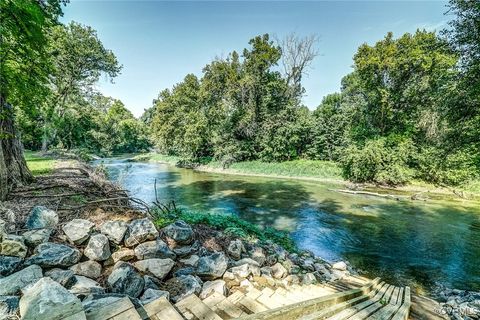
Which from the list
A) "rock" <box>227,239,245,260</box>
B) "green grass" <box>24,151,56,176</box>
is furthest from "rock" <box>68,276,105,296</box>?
"green grass" <box>24,151,56,176</box>

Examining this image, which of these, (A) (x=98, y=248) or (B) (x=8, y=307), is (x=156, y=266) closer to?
(A) (x=98, y=248)

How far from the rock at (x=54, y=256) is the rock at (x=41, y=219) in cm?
57

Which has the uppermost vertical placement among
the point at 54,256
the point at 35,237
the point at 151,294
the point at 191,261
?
the point at 35,237

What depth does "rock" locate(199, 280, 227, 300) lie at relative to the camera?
10.2 feet

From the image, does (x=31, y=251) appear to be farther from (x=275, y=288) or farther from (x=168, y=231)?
(x=275, y=288)

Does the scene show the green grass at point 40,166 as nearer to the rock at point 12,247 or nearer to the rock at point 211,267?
the rock at point 12,247

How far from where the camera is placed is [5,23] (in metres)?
4.66

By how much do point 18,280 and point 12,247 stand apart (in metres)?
0.75

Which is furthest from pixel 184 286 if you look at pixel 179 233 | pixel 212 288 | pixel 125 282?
pixel 179 233

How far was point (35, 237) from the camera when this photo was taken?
3.03 metres

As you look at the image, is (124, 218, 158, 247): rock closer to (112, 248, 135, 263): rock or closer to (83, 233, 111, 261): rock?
(112, 248, 135, 263): rock

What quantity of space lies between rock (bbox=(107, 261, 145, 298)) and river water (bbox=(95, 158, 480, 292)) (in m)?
6.36

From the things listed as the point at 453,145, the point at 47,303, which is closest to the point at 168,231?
the point at 47,303

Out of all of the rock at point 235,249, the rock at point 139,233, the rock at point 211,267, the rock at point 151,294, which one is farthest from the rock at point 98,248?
the rock at point 235,249
